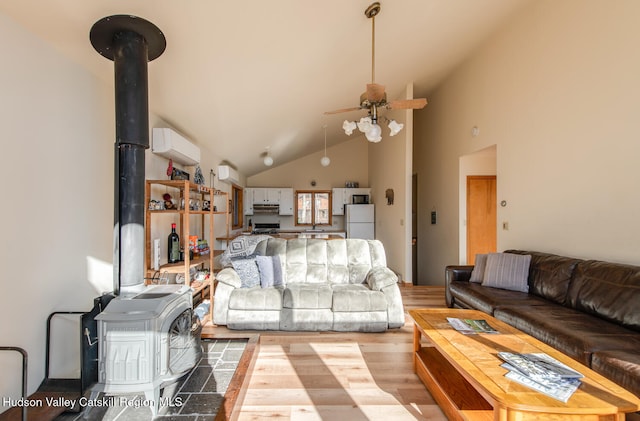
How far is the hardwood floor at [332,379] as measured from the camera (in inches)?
68.8

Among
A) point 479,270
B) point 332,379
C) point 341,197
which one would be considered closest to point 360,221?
point 341,197

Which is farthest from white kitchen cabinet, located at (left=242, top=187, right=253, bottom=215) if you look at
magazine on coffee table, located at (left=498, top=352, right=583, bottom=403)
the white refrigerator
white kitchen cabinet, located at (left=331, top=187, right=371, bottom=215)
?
magazine on coffee table, located at (left=498, top=352, right=583, bottom=403)

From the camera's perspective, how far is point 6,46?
1528mm

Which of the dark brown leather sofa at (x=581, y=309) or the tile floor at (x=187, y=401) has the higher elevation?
the dark brown leather sofa at (x=581, y=309)

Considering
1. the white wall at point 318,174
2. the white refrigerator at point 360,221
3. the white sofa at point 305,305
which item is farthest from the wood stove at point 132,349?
the white wall at point 318,174

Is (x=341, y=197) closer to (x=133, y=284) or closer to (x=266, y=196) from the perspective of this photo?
(x=266, y=196)

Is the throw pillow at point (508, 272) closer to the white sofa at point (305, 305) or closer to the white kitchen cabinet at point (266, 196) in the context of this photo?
the white sofa at point (305, 305)

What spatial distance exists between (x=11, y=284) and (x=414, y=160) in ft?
22.1

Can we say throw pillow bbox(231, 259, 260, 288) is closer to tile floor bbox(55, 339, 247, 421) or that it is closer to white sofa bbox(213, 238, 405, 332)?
white sofa bbox(213, 238, 405, 332)

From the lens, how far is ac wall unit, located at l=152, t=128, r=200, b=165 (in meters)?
2.74

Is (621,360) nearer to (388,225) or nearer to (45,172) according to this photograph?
(45,172)

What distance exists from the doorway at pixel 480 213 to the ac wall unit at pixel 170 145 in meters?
4.25

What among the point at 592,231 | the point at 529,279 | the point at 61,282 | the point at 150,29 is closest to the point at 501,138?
the point at 592,231

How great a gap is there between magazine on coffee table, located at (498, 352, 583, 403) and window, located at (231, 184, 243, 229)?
5.83 m
